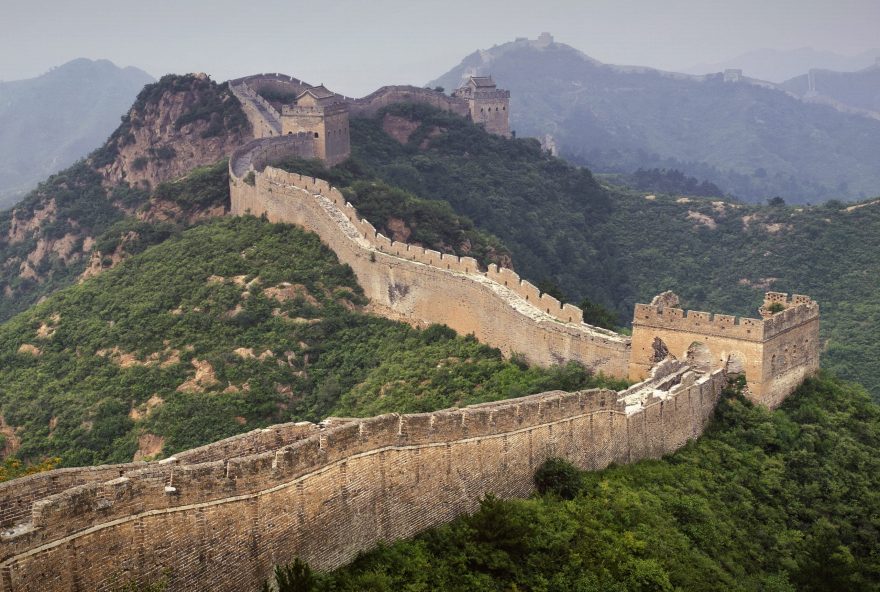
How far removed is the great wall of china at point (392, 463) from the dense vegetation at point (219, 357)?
200cm

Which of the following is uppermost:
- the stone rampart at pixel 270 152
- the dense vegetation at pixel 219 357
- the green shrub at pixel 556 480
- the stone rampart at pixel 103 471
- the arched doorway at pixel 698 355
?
the stone rampart at pixel 270 152

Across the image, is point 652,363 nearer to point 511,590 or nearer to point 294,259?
point 511,590

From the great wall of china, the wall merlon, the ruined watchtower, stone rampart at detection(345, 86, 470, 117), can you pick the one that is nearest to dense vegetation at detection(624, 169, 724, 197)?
stone rampart at detection(345, 86, 470, 117)

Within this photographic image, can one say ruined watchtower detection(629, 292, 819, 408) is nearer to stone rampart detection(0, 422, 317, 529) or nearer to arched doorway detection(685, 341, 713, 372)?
arched doorway detection(685, 341, 713, 372)

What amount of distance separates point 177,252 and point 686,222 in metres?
42.3

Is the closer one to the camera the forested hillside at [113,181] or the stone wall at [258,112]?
the stone wall at [258,112]

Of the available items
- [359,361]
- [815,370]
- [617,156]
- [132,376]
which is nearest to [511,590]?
[815,370]

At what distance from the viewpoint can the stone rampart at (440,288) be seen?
3181cm

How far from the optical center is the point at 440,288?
1468 inches

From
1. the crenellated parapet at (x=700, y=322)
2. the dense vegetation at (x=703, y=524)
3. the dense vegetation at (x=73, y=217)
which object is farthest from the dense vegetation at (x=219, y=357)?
the dense vegetation at (x=73, y=217)

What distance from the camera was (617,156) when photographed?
627 feet

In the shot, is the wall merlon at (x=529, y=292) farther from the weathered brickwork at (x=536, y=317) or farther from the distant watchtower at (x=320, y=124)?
the distant watchtower at (x=320, y=124)

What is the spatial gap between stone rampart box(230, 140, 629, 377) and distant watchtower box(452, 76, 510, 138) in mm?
35054

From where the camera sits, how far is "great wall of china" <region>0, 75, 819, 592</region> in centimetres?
1412
